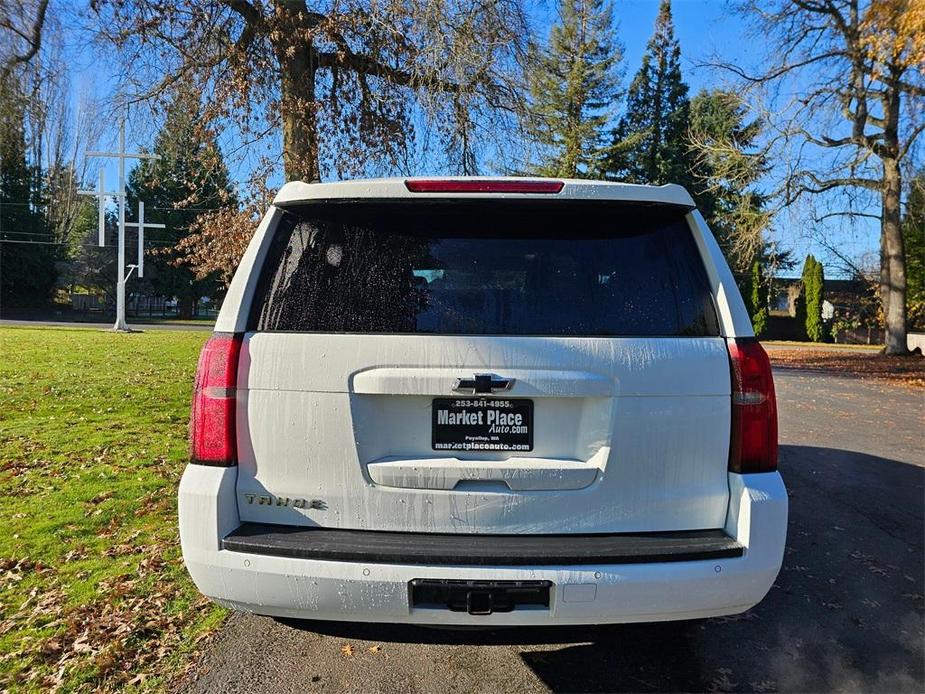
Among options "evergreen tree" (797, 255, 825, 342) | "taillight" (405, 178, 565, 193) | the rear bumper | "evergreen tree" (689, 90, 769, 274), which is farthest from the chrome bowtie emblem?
"evergreen tree" (797, 255, 825, 342)

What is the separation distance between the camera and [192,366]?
1417 cm

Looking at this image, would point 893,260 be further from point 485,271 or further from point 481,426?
point 481,426

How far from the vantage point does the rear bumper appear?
7.07ft

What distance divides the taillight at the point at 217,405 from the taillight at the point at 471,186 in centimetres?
87

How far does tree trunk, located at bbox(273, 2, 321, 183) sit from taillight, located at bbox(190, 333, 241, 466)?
715cm

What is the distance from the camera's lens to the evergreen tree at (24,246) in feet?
140

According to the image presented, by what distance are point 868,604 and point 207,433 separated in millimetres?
3660

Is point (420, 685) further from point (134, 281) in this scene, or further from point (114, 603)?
point (134, 281)

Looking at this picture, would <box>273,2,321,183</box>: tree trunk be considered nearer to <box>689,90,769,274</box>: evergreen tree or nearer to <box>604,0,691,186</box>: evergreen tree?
<box>689,90,769,274</box>: evergreen tree

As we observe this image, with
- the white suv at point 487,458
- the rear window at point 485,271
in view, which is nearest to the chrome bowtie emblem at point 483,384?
the white suv at point 487,458

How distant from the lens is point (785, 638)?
3.25m

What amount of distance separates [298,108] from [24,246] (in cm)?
4397

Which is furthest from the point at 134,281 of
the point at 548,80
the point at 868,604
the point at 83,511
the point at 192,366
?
the point at 868,604

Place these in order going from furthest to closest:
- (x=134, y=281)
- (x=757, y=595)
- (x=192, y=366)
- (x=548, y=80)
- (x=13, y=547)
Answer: (x=134, y=281) → (x=192, y=366) → (x=548, y=80) → (x=13, y=547) → (x=757, y=595)
